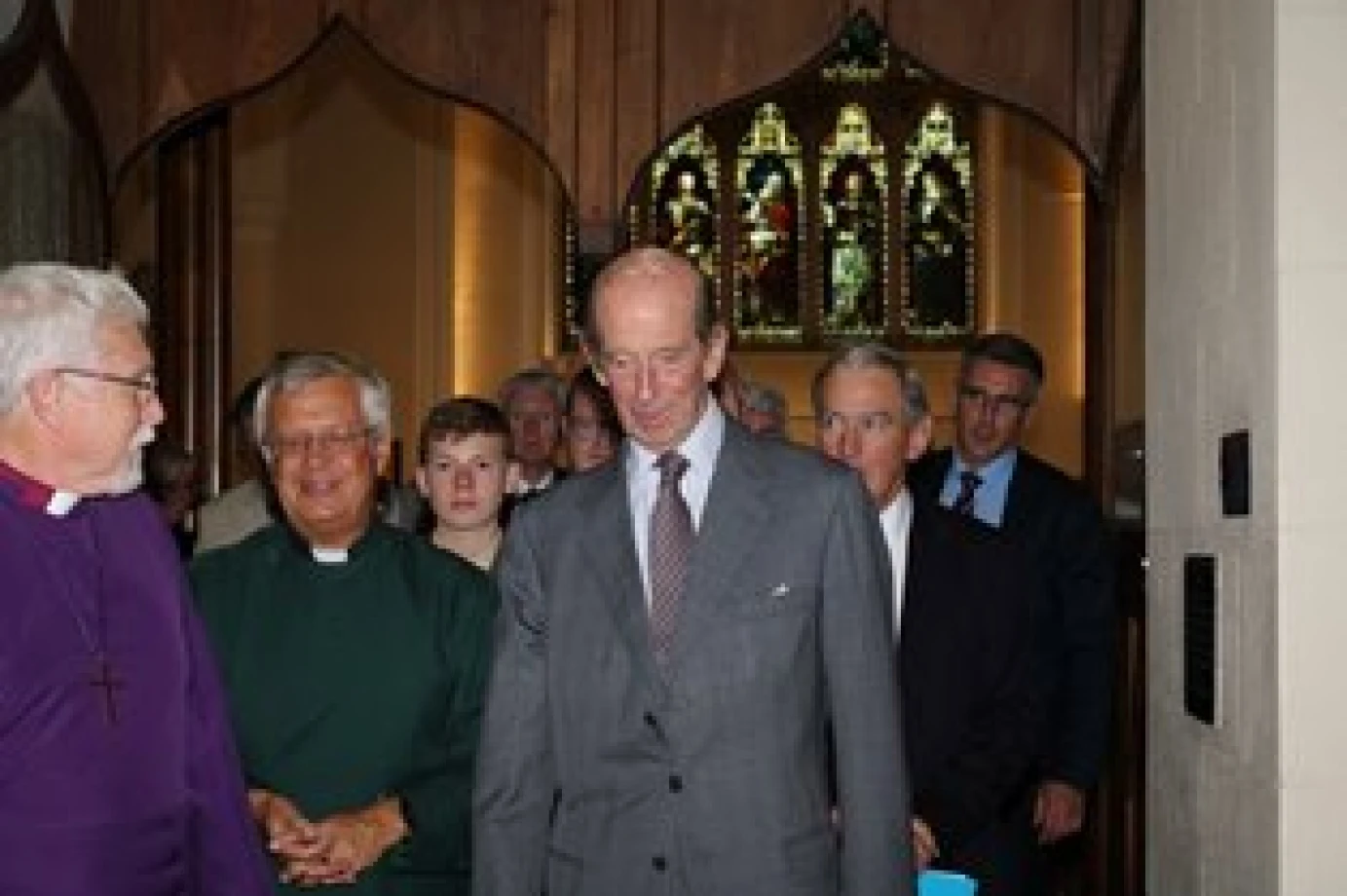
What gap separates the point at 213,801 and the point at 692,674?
701 mm

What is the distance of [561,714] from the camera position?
10.3 ft

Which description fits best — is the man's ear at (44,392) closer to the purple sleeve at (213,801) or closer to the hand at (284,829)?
the purple sleeve at (213,801)

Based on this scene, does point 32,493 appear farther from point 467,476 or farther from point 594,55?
point 594,55

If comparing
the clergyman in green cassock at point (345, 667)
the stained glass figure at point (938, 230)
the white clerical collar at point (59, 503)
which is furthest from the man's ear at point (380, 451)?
the stained glass figure at point (938, 230)

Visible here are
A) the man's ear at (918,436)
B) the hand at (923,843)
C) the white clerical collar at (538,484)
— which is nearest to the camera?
the hand at (923,843)

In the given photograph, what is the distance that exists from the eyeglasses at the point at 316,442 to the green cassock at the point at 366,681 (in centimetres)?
20

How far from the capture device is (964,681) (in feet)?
13.3

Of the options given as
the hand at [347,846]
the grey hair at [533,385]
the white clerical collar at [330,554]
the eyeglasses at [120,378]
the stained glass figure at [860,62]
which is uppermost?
the stained glass figure at [860,62]

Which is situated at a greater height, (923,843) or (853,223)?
(853,223)

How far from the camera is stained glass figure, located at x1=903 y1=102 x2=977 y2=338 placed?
14.7m

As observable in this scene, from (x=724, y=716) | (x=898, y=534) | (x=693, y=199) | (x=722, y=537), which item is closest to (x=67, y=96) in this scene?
(x=898, y=534)

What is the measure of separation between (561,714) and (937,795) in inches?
43.9

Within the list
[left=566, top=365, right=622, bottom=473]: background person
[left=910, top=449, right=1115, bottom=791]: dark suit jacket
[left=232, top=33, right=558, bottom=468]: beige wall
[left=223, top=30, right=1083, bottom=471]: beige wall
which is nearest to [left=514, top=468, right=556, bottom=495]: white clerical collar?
[left=566, top=365, right=622, bottom=473]: background person

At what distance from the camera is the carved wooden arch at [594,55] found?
5273mm
